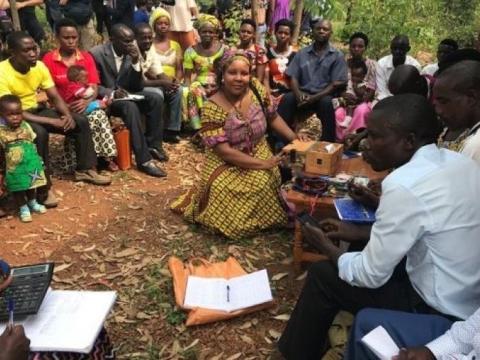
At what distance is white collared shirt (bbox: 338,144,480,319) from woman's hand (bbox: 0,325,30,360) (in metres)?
1.53

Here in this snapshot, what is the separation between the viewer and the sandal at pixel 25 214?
181 inches

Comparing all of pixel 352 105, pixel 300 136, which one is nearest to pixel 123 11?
pixel 352 105

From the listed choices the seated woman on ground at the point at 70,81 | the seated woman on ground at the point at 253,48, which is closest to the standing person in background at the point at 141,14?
the seated woman on ground at the point at 253,48

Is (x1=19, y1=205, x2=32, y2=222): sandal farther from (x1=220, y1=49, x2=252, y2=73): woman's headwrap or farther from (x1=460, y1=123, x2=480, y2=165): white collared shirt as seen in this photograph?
(x1=460, y1=123, x2=480, y2=165): white collared shirt

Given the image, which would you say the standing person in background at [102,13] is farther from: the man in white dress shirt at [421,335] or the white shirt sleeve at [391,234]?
the man in white dress shirt at [421,335]

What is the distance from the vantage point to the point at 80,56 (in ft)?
18.2

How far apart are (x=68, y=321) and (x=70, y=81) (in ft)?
12.1

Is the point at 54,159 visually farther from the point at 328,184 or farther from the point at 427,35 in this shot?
the point at 427,35

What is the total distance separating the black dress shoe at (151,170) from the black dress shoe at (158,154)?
31 cm

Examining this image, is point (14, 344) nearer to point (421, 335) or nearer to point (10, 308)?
point (10, 308)

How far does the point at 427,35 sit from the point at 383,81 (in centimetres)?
490

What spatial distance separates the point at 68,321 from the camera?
7.72 feet

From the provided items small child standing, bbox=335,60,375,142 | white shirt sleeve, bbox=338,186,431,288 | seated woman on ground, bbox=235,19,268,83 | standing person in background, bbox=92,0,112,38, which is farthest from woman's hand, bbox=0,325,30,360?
standing person in background, bbox=92,0,112,38

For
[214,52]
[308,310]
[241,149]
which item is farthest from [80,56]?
[308,310]
